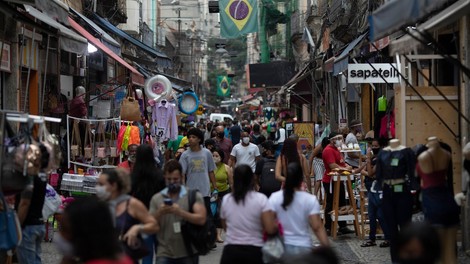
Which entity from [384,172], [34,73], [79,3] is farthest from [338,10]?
[384,172]

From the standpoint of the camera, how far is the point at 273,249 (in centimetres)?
818

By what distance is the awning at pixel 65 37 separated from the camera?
13727 millimetres

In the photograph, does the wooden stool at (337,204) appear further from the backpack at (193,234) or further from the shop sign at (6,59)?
the backpack at (193,234)

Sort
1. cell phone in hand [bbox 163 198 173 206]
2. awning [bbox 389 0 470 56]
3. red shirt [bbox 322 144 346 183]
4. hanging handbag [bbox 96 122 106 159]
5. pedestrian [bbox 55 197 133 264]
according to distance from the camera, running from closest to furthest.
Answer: pedestrian [bbox 55 197 133 264]
cell phone in hand [bbox 163 198 173 206]
awning [bbox 389 0 470 56]
red shirt [bbox 322 144 346 183]
hanging handbag [bbox 96 122 106 159]

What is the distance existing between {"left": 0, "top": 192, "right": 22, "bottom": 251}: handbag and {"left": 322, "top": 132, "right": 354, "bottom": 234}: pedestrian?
720cm

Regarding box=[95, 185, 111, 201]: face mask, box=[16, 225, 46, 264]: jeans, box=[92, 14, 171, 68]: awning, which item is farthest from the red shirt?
box=[92, 14, 171, 68]: awning

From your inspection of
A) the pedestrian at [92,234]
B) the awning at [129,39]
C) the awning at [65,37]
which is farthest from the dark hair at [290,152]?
the awning at [129,39]

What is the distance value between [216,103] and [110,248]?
119 m

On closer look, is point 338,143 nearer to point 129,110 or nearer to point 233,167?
point 233,167

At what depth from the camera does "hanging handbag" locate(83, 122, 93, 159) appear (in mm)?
16859

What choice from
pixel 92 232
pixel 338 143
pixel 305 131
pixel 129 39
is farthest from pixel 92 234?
pixel 305 131

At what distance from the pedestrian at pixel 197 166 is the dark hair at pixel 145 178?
11.0ft

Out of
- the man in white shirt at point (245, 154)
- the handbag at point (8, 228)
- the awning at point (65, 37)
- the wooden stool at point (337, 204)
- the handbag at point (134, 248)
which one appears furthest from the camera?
the man in white shirt at point (245, 154)

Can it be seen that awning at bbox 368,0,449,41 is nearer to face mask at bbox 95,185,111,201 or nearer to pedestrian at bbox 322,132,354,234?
face mask at bbox 95,185,111,201
